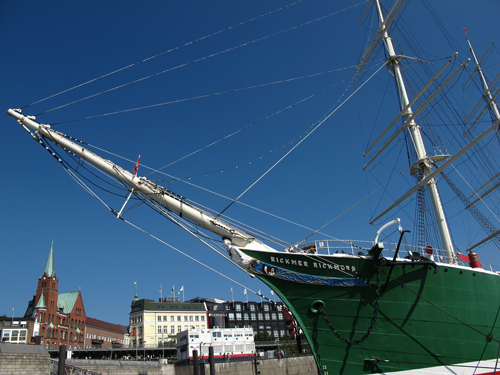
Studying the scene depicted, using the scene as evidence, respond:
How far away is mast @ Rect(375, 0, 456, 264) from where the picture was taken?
21572mm

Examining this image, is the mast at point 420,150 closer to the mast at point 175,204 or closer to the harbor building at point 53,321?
the mast at point 175,204

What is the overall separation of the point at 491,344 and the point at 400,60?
19185 millimetres

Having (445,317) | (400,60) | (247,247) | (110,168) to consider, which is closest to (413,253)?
(445,317)

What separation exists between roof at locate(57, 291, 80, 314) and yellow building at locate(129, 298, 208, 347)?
1349 cm

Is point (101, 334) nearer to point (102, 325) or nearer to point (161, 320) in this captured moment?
point (102, 325)

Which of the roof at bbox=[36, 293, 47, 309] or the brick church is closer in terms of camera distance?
the brick church

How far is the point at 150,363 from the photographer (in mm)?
40469

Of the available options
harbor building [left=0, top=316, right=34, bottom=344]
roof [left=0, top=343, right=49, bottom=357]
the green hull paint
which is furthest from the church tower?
the green hull paint

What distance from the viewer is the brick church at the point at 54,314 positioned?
68.4 meters

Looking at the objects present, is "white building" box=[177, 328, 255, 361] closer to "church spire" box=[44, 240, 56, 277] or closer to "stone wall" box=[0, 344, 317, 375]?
"stone wall" box=[0, 344, 317, 375]

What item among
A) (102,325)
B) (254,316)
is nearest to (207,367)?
(254,316)

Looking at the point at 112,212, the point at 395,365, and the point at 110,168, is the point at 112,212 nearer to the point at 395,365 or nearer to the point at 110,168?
the point at 110,168

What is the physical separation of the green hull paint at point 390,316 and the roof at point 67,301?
3123 inches

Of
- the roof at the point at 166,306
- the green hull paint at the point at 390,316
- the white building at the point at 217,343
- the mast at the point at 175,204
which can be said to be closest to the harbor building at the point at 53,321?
the roof at the point at 166,306
